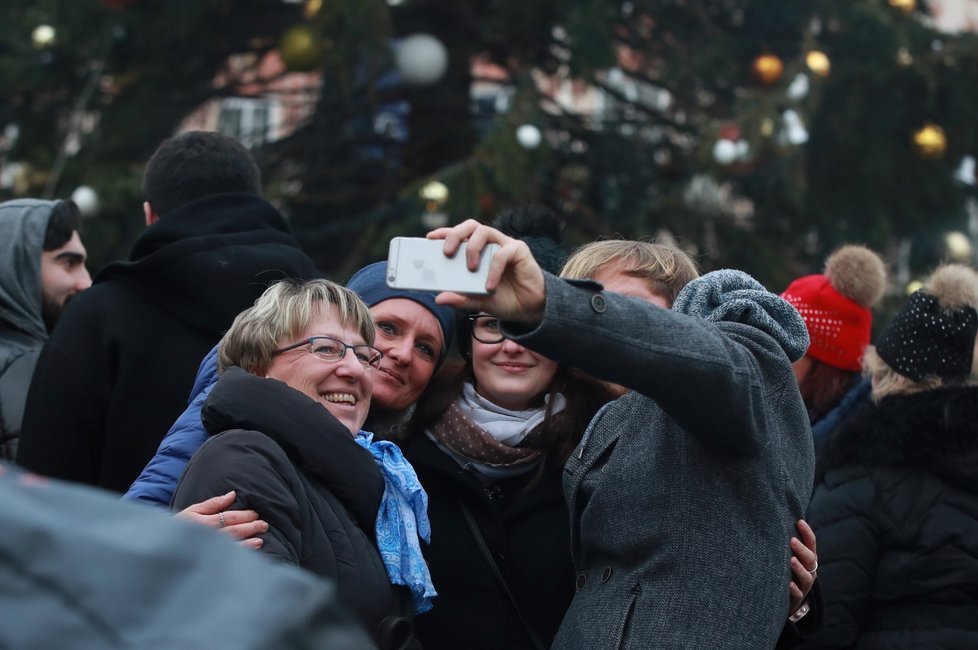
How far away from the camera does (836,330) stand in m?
4.34

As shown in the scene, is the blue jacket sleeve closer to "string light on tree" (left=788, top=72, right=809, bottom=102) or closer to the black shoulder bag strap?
the black shoulder bag strap

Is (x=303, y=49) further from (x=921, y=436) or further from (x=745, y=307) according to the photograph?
(x=745, y=307)

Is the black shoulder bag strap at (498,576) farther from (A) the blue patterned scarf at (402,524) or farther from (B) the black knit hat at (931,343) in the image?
(B) the black knit hat at (931,343)

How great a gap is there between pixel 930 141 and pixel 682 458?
8.07m

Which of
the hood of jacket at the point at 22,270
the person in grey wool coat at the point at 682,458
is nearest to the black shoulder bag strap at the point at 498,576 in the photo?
the person in grey wool coat at the point at 682,458

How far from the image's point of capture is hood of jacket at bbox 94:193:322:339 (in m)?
3.40

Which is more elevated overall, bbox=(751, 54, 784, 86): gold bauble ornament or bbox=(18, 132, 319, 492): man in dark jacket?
bbox=(18, 132, 319, 492): man in dark jacket

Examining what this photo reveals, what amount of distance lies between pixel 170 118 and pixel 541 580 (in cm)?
731

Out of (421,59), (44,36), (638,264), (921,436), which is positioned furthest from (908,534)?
(44,36)

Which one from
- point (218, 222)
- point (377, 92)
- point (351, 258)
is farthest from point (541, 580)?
point (377, 92)

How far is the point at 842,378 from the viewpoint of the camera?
4363 mm

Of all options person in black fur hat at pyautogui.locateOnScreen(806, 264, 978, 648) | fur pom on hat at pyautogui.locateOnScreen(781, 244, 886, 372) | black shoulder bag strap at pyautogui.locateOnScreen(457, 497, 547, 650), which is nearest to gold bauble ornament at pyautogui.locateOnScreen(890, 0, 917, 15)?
fur pom on hat at pyautogui.locateOnScreen(781, 244, 886, 372)

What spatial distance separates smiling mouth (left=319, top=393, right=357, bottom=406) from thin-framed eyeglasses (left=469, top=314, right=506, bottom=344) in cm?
42

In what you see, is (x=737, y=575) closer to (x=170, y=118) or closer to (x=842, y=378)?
(x=842, y=378)
